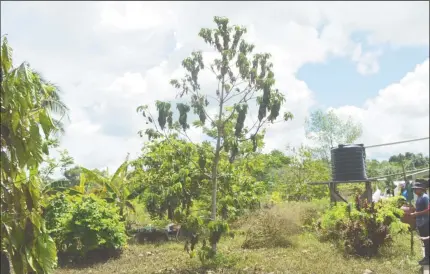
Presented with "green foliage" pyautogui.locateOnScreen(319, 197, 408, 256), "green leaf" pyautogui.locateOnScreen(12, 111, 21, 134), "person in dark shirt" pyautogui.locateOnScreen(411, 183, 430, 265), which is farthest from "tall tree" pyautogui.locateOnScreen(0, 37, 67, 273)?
"green foliage" pyautogui.locateOnScreen(319, 197, 408, 256)

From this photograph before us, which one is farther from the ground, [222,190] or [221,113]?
[221,113]

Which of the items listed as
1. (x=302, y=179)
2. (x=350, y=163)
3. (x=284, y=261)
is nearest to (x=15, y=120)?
(x=284, y=261)

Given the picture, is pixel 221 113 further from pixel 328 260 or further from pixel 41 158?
pixel 41 158

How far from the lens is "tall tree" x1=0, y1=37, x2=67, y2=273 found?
13.2ft

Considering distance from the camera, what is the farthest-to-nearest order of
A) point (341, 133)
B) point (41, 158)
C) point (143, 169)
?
point (341, 133)
point (143, 169)
point (41, 158)

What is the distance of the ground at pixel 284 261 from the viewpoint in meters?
8.93

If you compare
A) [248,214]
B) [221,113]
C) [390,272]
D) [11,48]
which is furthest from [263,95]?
[248,214]

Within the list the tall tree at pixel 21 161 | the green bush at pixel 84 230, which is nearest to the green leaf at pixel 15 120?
the tall tree at pixel 21 161

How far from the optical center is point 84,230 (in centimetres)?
1133

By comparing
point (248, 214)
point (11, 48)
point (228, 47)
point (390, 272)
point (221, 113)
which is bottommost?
point (390, 272)

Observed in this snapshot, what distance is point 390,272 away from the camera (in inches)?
330

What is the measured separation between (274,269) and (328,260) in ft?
4.02

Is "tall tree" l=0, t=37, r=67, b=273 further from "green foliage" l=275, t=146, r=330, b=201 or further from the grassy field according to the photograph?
"green foliage" l=275, t=146, r=330, b=201

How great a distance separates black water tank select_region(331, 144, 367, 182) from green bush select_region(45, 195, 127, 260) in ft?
21.1
